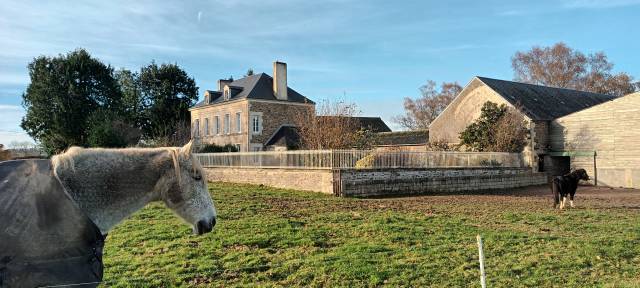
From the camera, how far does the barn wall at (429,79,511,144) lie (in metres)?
30.0

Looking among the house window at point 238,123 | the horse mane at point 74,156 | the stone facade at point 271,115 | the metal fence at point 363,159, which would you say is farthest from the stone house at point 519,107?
the horse mane at point 74,156

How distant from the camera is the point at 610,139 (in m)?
25.7

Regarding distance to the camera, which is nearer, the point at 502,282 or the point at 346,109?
the point at 502,282

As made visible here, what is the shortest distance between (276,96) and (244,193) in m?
20.5

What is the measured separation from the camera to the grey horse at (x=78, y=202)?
2.67 meters

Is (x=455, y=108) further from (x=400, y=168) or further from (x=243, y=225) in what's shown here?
(x=243, y=225)

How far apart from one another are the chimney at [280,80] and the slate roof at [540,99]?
1486 centimetres

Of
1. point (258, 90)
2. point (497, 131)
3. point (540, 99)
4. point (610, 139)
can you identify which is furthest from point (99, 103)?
point (610, 139)

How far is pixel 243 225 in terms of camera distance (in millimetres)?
9602

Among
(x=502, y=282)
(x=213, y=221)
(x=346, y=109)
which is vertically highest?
(x=346, y=109)

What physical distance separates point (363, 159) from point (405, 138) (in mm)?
17760

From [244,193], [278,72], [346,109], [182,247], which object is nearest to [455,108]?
[346,109]

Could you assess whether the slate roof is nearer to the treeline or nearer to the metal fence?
the metal fence

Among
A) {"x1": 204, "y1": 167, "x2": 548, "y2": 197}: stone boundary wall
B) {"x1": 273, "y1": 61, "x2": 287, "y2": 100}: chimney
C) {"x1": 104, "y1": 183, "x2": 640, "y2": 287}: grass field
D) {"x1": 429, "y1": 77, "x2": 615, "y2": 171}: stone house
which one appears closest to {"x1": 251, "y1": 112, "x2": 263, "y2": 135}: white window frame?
{"x1": 273, "y1": 61, "x2": 287, "y2": 100}: chimney
